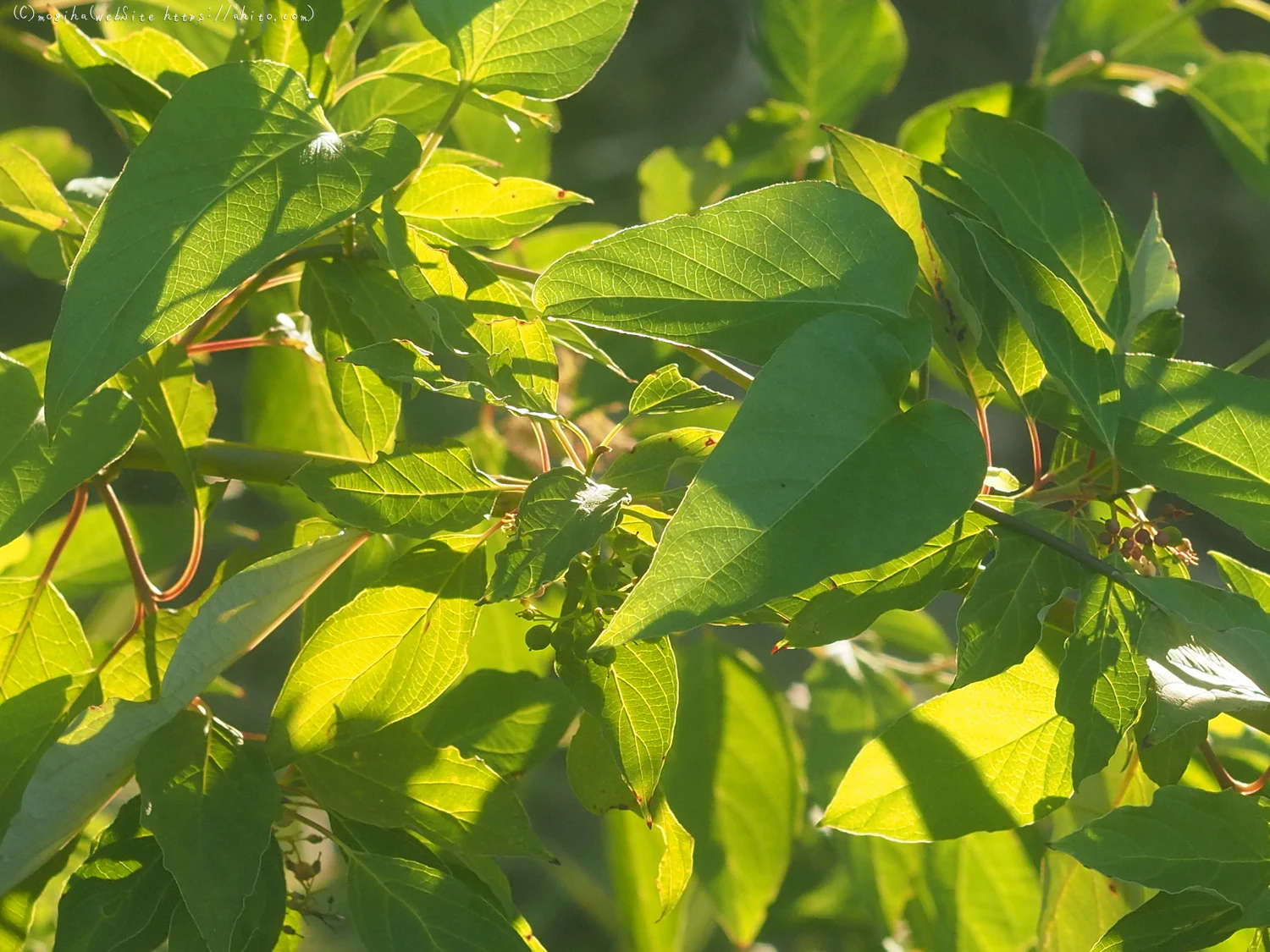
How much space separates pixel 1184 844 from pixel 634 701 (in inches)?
6.5

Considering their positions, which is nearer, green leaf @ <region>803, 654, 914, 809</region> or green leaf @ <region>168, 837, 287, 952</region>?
green leaf @ <region>168, 837, 287, 952</region>

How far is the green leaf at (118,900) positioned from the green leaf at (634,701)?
6.0 inches

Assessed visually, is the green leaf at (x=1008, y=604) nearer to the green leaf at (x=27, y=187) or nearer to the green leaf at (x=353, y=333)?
the green leaf at (x=353, y=333)

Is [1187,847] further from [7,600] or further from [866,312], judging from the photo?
[7,600]

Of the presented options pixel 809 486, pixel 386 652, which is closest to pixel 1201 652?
pixel 809 486

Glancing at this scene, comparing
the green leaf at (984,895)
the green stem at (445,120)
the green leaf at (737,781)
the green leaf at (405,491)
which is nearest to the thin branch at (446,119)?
the green stem at (445,120)

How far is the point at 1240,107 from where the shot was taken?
0.61 meters

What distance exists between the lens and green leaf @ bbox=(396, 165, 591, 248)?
0.41 metres

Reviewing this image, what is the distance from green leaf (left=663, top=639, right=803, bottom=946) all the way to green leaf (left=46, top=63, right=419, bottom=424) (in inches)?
13.9

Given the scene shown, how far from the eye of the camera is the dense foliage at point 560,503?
28cm

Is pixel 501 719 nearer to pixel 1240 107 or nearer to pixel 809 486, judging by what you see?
pixel 809 486

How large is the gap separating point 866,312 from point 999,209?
0.11 meters

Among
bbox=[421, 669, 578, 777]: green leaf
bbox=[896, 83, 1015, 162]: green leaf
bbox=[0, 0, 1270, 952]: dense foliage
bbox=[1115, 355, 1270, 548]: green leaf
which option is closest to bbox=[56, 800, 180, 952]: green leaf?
bbox=[0, 0, 1270, 952]: dense foliage

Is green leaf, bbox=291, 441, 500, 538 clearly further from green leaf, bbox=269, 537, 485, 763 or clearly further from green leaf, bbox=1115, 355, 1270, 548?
green leaf, bbox=1115, 355, 1270, 548
